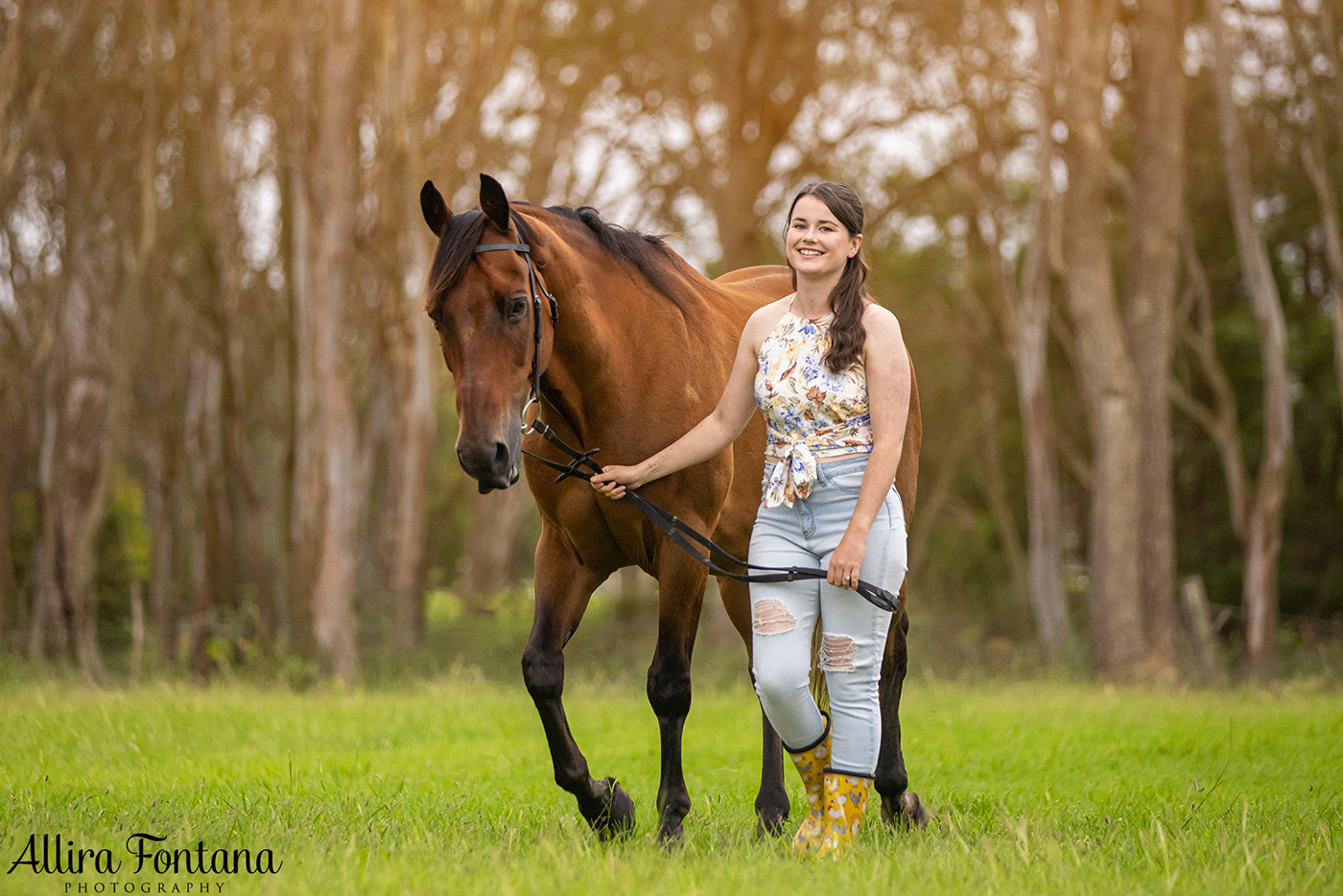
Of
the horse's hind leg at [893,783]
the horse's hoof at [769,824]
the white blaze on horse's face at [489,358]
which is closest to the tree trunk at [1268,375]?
the horse's hind leg at [893,783]

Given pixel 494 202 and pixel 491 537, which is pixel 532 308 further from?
pixel 491 537

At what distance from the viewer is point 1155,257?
13.8m

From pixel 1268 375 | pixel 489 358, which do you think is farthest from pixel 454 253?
pixel 1268 375

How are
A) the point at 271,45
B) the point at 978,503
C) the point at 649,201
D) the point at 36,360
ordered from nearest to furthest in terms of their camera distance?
the point at 36,360
the point at 271,45
the point at 649,201
the point at 978,503

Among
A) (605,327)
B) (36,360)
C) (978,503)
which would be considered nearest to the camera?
(605,327)

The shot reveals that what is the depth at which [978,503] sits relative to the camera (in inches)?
1189

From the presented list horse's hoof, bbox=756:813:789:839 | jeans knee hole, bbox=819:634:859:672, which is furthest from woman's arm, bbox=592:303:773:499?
horse's hoof, bbox=756:813:789:839

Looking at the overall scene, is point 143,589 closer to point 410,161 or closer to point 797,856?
point 410,161

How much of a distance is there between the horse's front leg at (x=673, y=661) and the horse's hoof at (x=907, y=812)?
0.82m

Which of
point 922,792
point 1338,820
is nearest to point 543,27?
point 922,792

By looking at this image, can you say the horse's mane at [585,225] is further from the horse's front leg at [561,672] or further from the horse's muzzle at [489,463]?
the horse's front leg at [561,672]

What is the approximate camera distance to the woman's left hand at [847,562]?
355 cm

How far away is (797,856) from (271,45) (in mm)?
14237

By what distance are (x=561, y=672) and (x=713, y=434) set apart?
1.06 m
